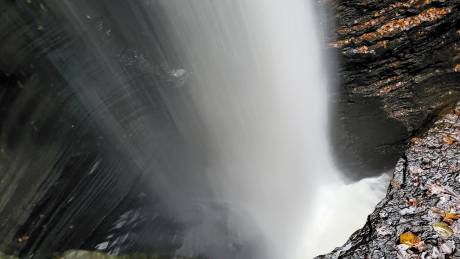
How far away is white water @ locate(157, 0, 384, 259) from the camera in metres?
3.44

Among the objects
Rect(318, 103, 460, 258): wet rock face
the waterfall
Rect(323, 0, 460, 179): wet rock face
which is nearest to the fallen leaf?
Rect(318, 103, 460, 258): wet rock face

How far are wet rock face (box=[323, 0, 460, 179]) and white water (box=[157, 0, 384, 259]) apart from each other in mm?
366

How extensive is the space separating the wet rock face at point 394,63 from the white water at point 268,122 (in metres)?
0.37

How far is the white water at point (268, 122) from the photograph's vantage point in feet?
11.3

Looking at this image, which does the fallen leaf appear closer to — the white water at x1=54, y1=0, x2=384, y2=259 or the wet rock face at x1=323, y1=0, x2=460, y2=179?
the wet rock face at x1=323, y1=0, x2=460, y2=179

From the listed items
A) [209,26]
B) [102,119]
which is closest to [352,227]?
[209,26]

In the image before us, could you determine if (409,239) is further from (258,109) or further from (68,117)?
(68,117)

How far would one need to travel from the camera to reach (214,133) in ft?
13.6

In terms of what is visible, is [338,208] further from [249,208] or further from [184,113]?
[184,113]

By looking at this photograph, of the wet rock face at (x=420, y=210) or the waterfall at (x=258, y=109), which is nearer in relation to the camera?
the wet rock face at (x=420, y=210)

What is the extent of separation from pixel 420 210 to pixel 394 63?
2.16 meters

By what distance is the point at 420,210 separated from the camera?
2750 mm

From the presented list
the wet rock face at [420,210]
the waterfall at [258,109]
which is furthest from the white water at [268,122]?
the wet rock face at [420,210]

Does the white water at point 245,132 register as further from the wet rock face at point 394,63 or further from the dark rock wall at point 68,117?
the wet rock face at point 394,63
